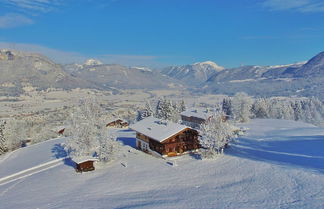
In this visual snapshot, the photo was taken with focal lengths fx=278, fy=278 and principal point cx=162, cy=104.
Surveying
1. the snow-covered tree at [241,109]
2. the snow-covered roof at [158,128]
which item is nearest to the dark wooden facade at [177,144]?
the snow-covered roof at [158,128]

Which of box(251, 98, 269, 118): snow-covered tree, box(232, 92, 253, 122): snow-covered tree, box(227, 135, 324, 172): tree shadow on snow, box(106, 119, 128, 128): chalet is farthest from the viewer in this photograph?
box(251, 98, 269, 118): snow-covered tree

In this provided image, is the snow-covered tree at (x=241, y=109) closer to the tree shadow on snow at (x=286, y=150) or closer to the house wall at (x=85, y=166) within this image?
the tree shadow on snow at (x=286, y=150)

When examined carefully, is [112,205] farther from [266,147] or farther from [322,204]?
[266,147]

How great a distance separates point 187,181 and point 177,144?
47.2 feet

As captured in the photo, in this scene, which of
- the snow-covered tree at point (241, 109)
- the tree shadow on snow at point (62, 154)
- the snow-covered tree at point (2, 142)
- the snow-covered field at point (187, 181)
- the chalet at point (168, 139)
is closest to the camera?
the snow-covered field at point (187, 181)

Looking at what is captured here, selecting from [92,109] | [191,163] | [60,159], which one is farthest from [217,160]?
[60,159]

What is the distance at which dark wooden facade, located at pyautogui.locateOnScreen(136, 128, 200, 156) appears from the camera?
45938mm

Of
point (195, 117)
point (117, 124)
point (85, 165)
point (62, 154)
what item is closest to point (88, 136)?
point (85, 165)

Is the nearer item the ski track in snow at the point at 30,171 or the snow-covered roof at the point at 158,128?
the ski track in snow at the point at 30,171

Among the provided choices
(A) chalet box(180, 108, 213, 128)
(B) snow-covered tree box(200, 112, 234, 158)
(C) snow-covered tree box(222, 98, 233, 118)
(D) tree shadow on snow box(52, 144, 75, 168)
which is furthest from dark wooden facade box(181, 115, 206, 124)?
(D) tree shadow on snow box(52, 144, 75, 168)

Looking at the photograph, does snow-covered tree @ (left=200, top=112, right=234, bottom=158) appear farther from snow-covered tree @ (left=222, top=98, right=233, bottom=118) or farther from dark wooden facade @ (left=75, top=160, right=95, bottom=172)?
snow-covered tree @ (left=222, top=98, right=233, bottom=118)

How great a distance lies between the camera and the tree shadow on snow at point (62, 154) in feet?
159

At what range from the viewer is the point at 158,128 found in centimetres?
5025

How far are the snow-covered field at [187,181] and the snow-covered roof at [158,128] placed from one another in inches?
150
